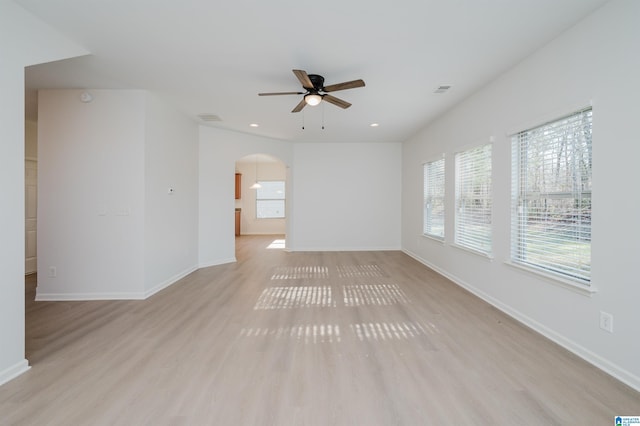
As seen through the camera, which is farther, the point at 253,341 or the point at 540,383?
the point at 253,341

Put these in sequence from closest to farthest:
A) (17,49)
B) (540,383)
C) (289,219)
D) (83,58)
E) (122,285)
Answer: (540,383)
(17,49)
(83,58)
(122,285)
(289,219)

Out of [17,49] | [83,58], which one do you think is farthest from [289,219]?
[17,49]

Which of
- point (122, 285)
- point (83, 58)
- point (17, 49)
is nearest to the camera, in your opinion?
point (17, 49)

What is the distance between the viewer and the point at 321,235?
7.04 metres

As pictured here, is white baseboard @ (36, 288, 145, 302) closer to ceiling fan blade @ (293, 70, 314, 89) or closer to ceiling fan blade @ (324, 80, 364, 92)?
ceiling fan blade @ (293, 70, 314, 89)

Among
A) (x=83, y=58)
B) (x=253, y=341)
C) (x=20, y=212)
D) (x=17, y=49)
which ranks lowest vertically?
(x=253, y=341)

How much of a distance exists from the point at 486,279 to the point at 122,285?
15.5ft

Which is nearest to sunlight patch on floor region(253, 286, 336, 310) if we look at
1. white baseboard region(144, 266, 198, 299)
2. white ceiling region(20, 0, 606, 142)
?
white baseboard region(144, 266, 198, 299)

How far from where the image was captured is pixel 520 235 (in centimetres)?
295

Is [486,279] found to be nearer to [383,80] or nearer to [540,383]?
[540,383]

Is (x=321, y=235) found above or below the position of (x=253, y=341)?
above

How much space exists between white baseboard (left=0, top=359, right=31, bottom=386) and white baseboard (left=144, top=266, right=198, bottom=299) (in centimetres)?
154

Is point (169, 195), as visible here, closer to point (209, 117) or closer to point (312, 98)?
point (209, 117)

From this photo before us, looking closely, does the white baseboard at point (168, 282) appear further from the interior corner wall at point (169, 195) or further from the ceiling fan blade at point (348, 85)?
the ceiling fan blade at point (348, 85)
